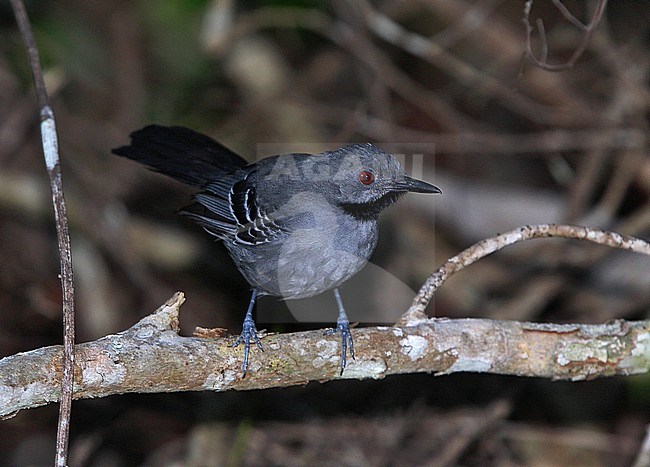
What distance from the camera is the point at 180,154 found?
3.99 metres

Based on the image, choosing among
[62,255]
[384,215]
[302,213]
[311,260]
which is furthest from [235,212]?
[384,215]

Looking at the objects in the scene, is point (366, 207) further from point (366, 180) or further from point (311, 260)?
point (311, 260)

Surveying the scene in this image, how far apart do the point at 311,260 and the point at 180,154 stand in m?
1.01

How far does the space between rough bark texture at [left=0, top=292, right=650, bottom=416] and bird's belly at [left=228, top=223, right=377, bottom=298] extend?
0.33 m

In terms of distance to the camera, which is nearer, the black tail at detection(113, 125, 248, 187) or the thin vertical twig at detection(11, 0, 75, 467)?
the thin vertical twig at detection(11, 0, 75, 467)

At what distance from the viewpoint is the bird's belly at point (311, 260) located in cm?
341

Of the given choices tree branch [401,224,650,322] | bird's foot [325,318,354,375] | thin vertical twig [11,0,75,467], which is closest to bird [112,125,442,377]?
bird's foot [325,318,354,375]

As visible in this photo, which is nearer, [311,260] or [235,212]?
[311,260]

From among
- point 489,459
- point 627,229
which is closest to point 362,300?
point 489,459

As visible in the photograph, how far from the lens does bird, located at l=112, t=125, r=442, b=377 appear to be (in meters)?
3.43

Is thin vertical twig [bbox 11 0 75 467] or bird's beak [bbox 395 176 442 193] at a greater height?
bird's beak [bbox 395 176 442 193]

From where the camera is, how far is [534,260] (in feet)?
19.6

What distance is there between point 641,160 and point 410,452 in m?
2.59

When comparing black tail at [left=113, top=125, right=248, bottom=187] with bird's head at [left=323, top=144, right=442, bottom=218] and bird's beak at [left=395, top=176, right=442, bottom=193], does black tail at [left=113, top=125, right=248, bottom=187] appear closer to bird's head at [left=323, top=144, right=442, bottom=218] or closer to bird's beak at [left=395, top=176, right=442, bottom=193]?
bird's head at [left=323, top=144, right=442, bottom=218]
